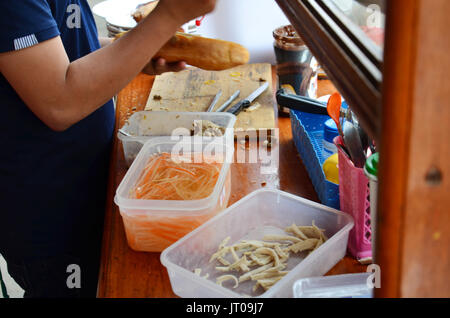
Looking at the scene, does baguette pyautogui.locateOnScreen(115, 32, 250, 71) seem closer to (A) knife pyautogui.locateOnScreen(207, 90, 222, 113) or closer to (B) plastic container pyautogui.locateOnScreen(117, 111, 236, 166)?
(B) plastic container pyautogui.locateOnScreen(117, 111, 236, 166)

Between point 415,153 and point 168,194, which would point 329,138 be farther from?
point 415,153

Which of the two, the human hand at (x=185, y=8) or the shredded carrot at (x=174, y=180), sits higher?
the human hand at (x=185, y=8)

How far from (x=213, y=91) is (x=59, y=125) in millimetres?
784

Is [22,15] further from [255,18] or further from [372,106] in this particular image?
[255,18]

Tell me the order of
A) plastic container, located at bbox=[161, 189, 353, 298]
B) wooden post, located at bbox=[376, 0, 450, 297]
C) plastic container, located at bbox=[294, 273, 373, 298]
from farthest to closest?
plastic container, located at bbox=[161, 189, 353, 298], plastic container, located at bbox=[294, 273, 373, 298], wooden post, located at bbox=[376, 0, 450, 297]

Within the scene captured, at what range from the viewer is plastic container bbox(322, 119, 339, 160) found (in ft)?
4.17

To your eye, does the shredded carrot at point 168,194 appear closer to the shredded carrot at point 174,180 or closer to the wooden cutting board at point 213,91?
the shredded carrot at point 174,180

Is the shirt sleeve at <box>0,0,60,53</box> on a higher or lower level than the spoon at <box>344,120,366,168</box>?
higher

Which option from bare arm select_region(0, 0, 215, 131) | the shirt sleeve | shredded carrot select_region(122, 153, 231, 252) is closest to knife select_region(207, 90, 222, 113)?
shredded carrot select_region(122, 153, 231, 252)

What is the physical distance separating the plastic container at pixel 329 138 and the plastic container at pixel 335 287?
1.67 ft

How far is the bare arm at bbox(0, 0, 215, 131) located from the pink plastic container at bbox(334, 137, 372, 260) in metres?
0.47

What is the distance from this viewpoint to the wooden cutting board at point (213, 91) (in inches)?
64.3

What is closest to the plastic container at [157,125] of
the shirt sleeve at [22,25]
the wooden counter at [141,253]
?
the wooden counter at [141,253]

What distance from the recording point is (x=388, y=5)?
39 cm
